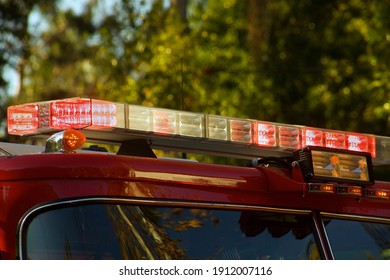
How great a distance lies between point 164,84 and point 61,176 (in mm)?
11864

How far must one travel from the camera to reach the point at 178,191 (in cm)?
459

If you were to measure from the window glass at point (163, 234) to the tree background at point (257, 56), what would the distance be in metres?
11.5

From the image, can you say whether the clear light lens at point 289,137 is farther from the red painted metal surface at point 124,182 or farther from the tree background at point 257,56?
the tree background at point 257,56

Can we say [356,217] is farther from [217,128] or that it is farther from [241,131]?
[217,128]

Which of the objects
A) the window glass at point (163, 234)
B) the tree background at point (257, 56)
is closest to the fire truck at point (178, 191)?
the window glass at point (163, 234)

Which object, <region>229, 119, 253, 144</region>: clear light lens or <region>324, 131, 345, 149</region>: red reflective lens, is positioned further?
<region>324, 131, 345, 149</region>: red reflective lens

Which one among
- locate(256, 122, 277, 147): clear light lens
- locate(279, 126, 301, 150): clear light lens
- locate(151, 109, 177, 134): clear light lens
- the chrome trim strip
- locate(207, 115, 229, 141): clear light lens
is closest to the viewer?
locate(151, 109, 177, 134): clear light lens

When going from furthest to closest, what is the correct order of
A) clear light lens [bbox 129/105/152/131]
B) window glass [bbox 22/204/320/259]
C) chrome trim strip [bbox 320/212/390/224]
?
chrome trim strip [bbox 320/212/390/224] < clear light lens [bbox 129/105/152/131] < window glass [bbox 22/204/320/259]

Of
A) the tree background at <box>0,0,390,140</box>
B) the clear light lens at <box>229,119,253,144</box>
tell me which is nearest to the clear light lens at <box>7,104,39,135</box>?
the clear light lens at <box>229,119,253,144</box>

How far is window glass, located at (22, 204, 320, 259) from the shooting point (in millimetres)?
4254

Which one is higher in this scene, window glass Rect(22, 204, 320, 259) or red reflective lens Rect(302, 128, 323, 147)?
red reflective lens Rect(302, 128, 323, 147)

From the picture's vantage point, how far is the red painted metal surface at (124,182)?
429 centimetres

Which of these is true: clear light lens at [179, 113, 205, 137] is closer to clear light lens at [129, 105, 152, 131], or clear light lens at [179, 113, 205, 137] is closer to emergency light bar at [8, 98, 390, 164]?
emergency light bar at [8, 98, 390, 164]
